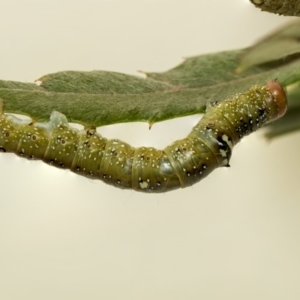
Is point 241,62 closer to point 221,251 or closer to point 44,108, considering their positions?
point 44,108

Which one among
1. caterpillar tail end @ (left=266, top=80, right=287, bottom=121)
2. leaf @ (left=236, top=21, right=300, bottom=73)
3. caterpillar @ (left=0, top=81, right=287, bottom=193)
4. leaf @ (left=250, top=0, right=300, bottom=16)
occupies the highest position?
leaf @ (left=236, top=21, right=300, bottom=73)

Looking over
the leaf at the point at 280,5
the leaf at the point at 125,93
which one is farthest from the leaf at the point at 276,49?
the leaf at the point at 280,5

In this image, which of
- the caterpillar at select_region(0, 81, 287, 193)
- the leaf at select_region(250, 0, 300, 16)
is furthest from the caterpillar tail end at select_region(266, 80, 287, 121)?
the leaf at select_region(250, 0, 300, 16)

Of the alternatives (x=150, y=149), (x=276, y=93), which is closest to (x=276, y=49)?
(x=276, y=93)

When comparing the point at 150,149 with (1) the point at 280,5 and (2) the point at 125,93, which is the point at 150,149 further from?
(1) the point at 280,5

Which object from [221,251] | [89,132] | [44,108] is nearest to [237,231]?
[221,251]

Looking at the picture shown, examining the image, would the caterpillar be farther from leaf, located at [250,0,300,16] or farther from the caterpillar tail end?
leaf, located at [250,0,300,16]
